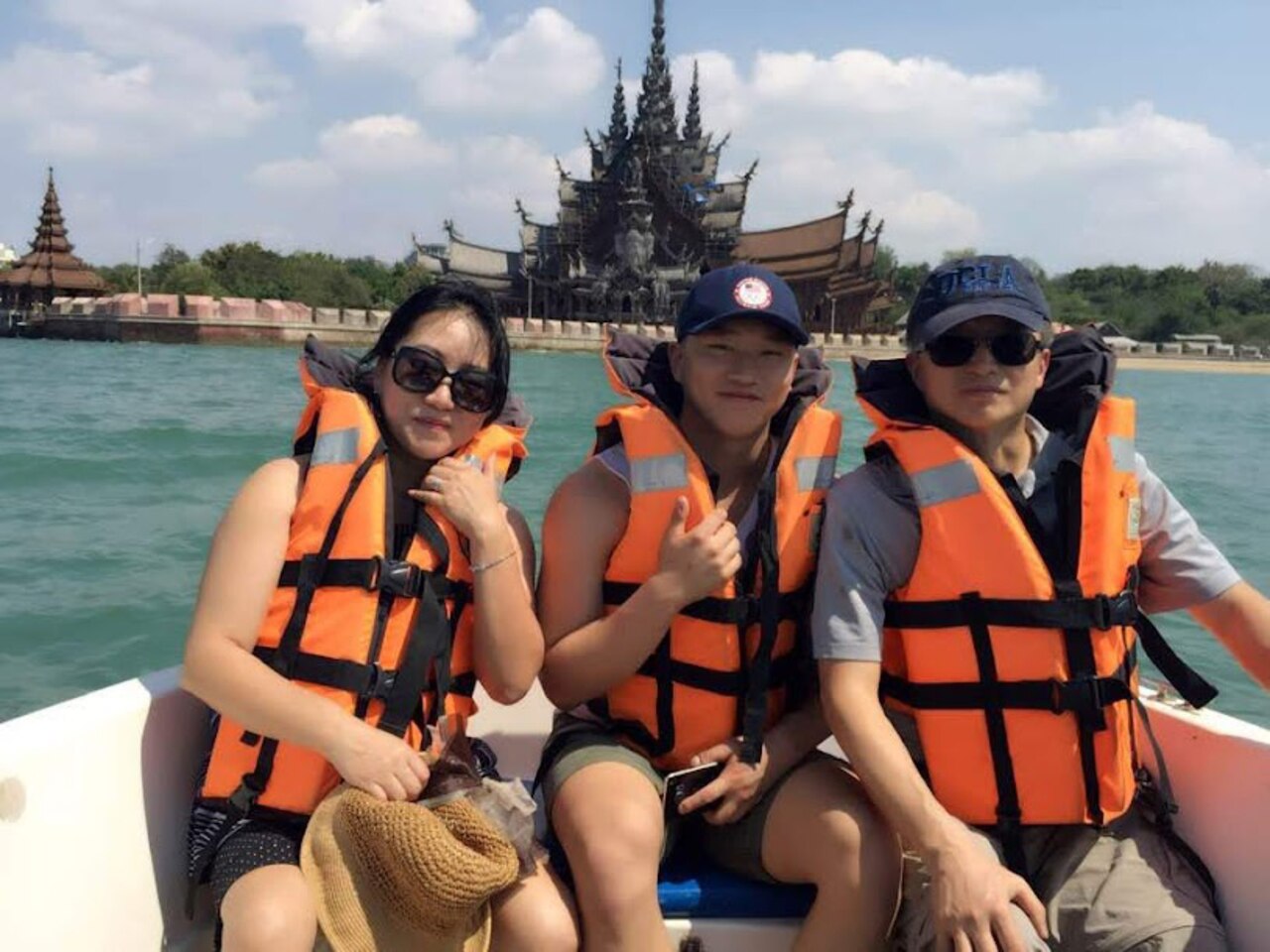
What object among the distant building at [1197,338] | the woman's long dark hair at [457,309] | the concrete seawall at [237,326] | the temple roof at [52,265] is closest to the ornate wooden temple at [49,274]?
the temple roof at [52,265]

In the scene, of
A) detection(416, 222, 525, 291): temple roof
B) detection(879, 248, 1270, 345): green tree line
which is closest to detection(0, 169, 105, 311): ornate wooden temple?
detection(416, 222, 525, 291): temple roof

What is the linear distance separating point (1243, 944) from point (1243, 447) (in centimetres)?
1897

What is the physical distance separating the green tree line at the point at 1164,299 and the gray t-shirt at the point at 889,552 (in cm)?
5680

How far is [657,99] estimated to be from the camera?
4756 centimetres

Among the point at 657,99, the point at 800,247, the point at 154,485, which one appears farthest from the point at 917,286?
the point at 154,485

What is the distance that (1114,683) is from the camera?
1840 mm

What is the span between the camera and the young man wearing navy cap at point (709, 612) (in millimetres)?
1834

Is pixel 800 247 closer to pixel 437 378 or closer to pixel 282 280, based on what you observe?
pixel 282 280

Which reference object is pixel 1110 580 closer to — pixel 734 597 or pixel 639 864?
pixel 734 597

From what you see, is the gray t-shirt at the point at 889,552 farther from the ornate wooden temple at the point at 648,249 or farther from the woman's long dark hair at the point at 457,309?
the ornate wooden temple at the point at 648,249

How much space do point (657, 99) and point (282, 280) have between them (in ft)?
62.5

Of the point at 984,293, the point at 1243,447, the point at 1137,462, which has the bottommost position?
the point at 1243,447

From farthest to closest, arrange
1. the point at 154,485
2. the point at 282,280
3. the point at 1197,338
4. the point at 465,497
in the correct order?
the point at 1197,338 → the point at 282,280 → the point at 154,485 → the point at 465,497

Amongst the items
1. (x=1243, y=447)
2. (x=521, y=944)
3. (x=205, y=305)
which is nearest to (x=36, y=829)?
(x=521, y=944)
